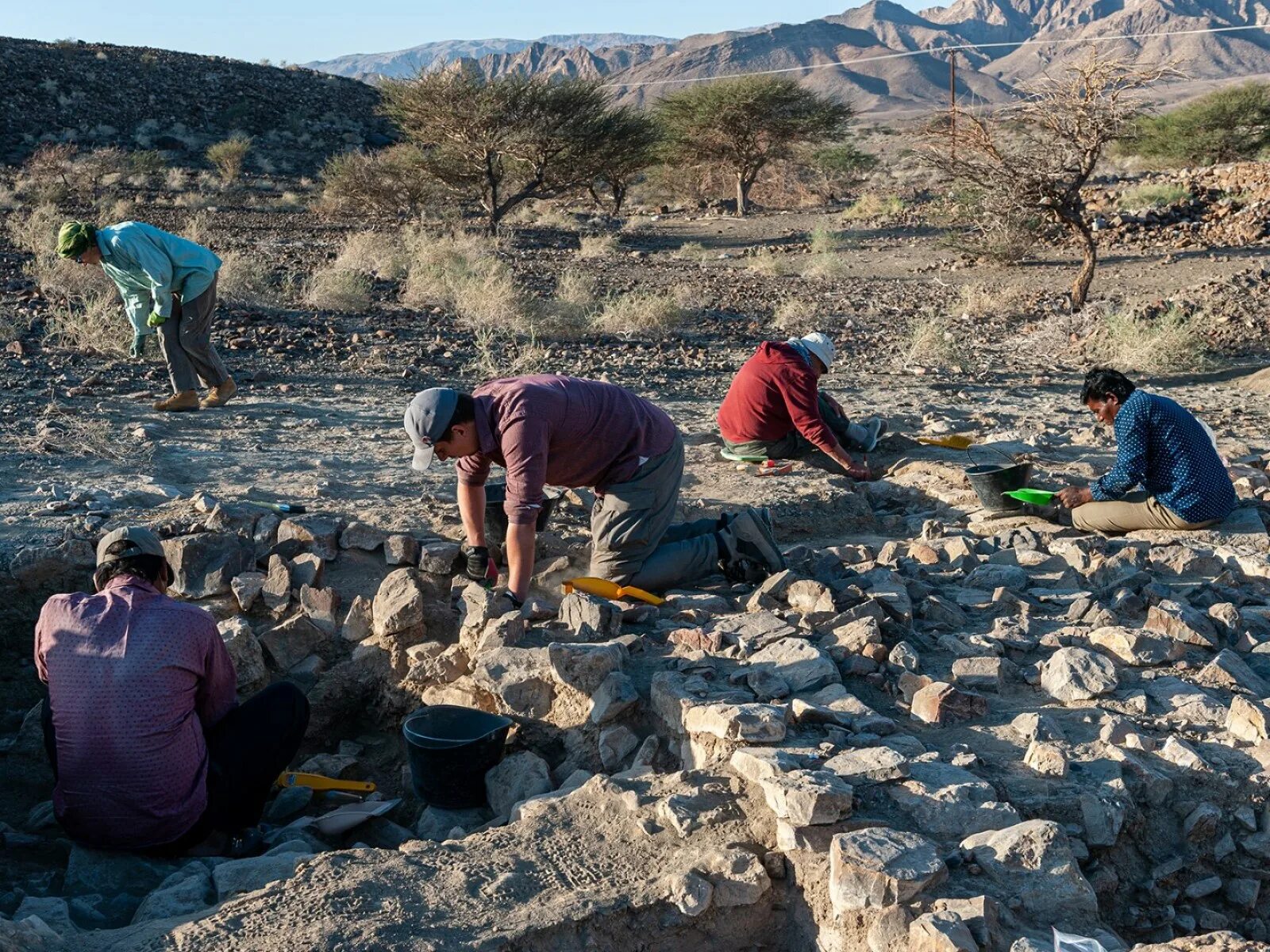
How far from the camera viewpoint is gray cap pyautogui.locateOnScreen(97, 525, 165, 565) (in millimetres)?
3494

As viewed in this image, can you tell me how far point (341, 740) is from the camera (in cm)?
455

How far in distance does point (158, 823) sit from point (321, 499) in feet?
8.27

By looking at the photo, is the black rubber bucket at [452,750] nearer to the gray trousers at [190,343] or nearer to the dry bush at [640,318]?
the gray trousers at [190,343]

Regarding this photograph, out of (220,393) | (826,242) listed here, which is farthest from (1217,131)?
(220,393)

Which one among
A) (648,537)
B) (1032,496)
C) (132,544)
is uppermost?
(132,544)

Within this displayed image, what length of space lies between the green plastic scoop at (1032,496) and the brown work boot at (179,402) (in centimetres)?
482

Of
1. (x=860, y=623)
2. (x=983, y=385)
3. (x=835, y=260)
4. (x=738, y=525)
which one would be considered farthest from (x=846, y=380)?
(x=835, y=260)

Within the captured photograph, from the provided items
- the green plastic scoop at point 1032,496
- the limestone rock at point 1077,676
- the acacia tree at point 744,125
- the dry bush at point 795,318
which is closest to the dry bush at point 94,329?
the dry bush at point 795,318

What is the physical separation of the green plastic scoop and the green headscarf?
4.99 m

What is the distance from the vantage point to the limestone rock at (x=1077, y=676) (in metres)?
3.88

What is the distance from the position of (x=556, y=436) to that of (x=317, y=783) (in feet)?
4.90

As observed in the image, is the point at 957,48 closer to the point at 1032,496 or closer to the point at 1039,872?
the point at 1032,496

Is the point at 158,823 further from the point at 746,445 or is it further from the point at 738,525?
the point at 746,445

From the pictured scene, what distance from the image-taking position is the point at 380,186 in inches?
814
